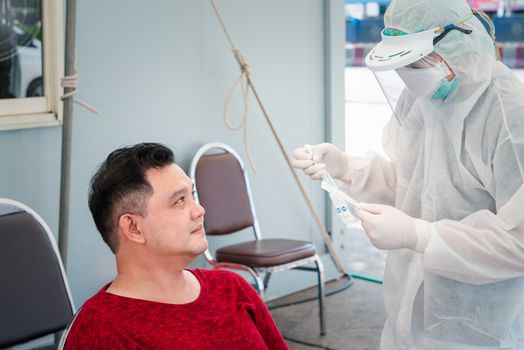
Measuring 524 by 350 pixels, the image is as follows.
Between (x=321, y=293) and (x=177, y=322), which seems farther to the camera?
(x=321, y=293)

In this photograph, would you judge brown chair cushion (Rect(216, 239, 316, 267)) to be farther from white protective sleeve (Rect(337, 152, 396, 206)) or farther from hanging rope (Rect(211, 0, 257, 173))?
white protective sleeve (Rect(337, 152, 396, 206))

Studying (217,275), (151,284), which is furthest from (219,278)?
(151,284)

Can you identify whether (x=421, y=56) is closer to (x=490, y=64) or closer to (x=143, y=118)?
(x=490, y=64)

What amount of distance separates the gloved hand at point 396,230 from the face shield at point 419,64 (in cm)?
25

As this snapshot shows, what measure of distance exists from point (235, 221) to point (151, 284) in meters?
1.80

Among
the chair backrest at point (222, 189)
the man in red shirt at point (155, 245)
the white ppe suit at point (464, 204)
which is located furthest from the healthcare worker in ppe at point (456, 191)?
the chair backrest at point (222, 189)

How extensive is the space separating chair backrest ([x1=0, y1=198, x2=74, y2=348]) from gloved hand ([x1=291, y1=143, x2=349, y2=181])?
80cm

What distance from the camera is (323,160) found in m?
2.25

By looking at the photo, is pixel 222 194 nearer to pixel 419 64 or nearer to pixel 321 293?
pixel 321 293

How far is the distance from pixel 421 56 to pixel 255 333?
2.34 ft

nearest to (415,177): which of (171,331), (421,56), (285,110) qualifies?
(421,56)

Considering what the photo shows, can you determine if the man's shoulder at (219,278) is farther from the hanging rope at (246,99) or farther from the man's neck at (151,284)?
the hanging rope at (246,99)

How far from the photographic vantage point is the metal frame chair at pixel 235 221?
318cm

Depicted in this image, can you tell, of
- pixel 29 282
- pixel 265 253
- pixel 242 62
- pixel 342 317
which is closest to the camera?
pixel 29 282
